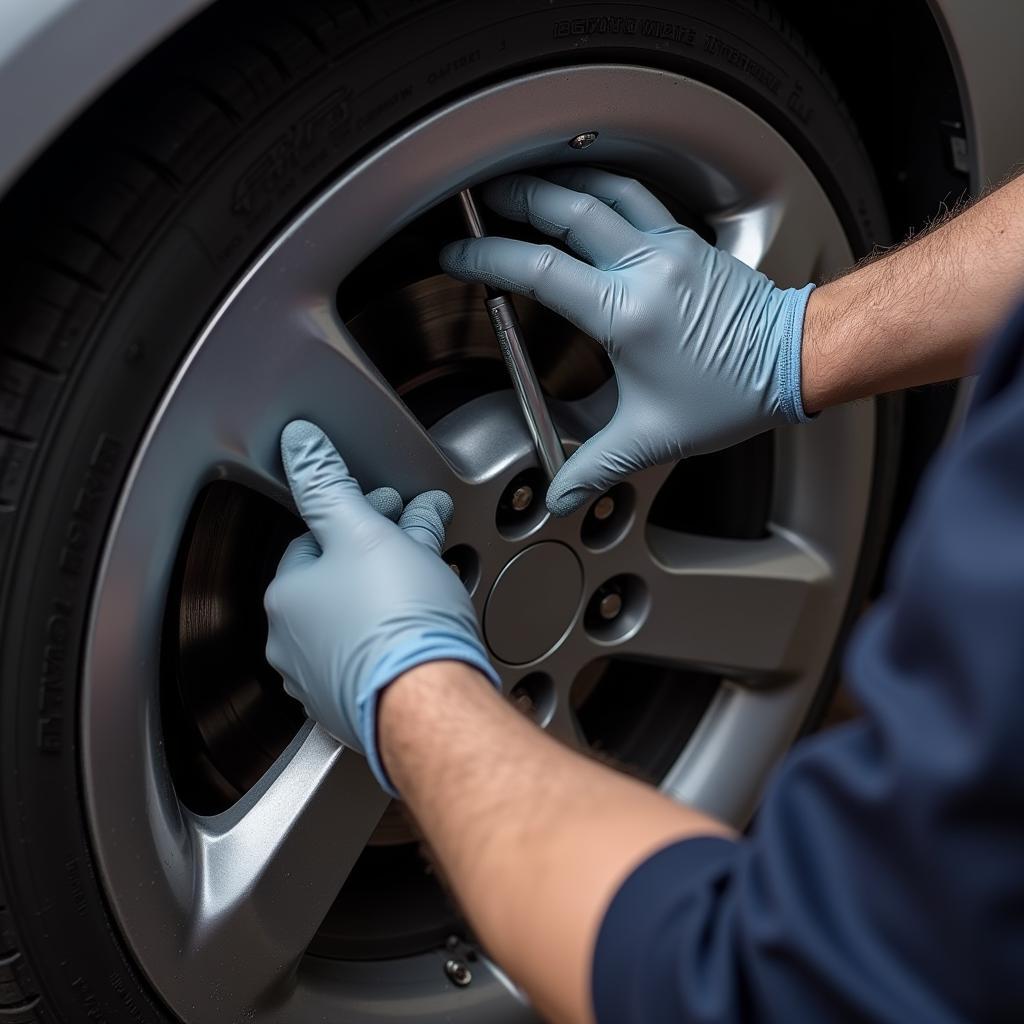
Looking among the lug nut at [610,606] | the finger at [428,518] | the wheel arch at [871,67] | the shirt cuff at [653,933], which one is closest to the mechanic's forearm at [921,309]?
the wheel arch at [871,67]

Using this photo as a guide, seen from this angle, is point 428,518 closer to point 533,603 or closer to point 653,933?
point 533,603

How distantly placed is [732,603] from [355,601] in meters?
0.52

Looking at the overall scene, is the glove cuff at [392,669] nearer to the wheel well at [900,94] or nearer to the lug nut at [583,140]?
the lug nut at [583,140]

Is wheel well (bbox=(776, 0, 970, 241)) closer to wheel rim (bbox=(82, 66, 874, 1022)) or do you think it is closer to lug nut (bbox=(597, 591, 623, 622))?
wheel rim (bbox=(82, 66, 874, 1022))

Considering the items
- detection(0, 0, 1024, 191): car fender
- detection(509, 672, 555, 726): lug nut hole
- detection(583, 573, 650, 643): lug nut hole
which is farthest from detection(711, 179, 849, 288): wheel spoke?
detection(0, 0, 1024, 191): car fender

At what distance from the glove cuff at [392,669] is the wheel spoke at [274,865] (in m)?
0.20

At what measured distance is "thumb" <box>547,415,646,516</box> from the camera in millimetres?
1059

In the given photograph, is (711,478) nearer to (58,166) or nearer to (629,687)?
(629,687)

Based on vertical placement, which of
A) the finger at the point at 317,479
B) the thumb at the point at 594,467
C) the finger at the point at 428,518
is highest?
the finger at the point at 317,479

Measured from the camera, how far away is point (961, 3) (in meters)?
1.10

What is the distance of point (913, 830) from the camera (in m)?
0.52

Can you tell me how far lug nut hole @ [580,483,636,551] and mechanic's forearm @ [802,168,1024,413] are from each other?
191mm

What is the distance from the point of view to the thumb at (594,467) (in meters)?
1.06

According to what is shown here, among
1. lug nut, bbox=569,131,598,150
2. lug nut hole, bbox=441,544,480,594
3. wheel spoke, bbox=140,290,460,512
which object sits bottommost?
lug nut hole, bbox=441,544,480,594
